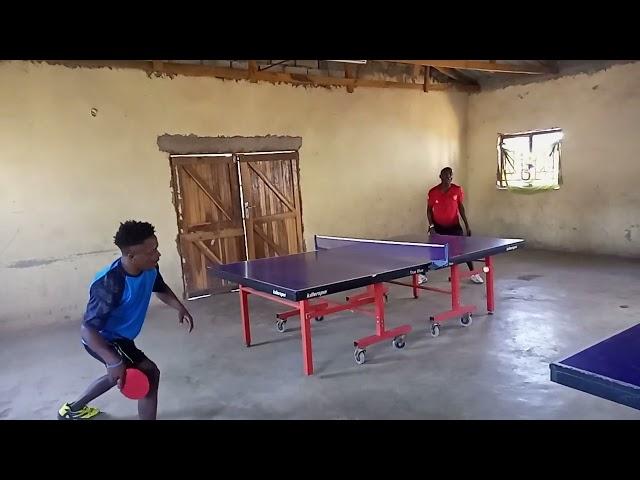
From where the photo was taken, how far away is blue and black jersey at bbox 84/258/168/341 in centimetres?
291

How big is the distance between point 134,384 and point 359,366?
6.53 ft

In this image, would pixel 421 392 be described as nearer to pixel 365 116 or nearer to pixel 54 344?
pixel 54 344

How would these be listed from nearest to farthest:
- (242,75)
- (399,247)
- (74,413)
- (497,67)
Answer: (74,413), (399,247), (242,75), (497,67)

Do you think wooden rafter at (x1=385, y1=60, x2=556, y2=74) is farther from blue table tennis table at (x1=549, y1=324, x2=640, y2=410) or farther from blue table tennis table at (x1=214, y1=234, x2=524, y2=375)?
blue table tennis table at (x1=549, y1=324, x2=640, y2=410)

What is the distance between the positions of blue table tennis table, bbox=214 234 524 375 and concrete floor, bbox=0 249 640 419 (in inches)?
6.7

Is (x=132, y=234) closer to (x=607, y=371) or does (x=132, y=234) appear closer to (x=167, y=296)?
(x=167, y=296)

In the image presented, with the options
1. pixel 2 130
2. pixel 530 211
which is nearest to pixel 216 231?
pixel 2 130

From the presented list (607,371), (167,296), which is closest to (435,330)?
(167,296)

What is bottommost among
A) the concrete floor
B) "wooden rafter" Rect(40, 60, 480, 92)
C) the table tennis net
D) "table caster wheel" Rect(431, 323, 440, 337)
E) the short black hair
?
the concrete floor

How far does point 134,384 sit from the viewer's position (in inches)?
114

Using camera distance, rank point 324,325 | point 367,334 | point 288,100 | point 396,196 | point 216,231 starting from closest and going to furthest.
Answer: point 367,334 < point 324,325 < point 216,231 < point 288,100 < point 396,196

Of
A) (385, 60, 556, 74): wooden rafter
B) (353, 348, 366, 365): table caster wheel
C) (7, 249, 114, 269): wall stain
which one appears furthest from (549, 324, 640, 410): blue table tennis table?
(385, 60, 556, 74): wooden rafter

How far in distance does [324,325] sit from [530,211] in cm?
558
